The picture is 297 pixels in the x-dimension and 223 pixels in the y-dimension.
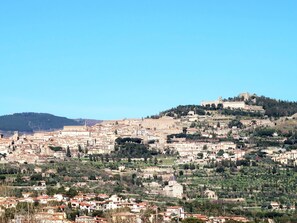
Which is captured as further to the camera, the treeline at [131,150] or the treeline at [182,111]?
the treeline at [182,111]

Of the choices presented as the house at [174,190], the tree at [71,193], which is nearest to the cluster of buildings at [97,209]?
the tree at [71,193]

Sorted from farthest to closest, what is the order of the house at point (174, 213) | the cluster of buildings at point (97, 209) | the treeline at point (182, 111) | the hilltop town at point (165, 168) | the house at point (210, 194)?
the treeline at point (182, 111) → the house at point (210, 194) → the hilltop town at point (165, 168) → the house at point (174, 213) → the cluster of buildings at point (97, 209)

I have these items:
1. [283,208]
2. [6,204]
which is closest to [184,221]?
[6,204]

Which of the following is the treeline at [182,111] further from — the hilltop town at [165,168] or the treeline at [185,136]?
the treeline at [185,136]

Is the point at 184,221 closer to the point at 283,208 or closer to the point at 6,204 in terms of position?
the point at 6,204

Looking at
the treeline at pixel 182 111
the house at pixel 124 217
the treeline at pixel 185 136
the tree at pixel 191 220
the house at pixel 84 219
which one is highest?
the treeline at pixel 182 111

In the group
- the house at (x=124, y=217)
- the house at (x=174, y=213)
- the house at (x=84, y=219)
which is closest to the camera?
the house at (x=124, y=217)

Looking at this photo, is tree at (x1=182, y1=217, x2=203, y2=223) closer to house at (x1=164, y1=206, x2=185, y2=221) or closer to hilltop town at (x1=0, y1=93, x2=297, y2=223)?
hilltop town at (x1=0, y1=93, x2=297, y2=223)

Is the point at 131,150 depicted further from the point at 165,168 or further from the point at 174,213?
the point at 174,213
